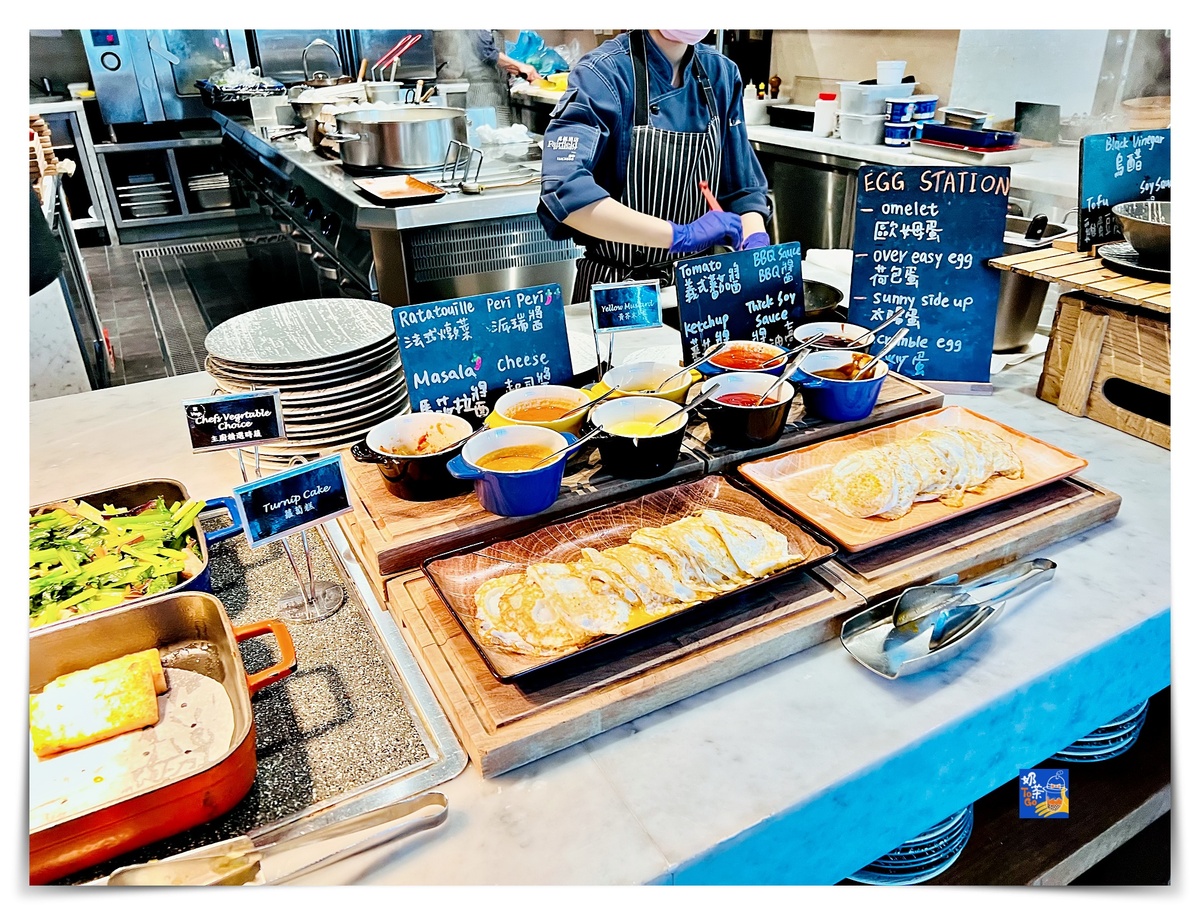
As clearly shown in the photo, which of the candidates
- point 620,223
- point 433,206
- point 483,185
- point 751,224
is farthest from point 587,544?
point 483,185

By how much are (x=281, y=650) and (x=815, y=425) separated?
111 cm

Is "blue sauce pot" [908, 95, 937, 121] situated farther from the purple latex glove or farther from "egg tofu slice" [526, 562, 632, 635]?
"egg tofu slice" [526, 562, 632, 635]

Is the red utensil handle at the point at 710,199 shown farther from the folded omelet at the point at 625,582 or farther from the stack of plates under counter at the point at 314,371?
the folded omelet at the point at 625,582

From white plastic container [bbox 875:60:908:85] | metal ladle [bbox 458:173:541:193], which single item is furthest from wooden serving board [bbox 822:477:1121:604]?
white plastic container [bbox 875:60:908:85]

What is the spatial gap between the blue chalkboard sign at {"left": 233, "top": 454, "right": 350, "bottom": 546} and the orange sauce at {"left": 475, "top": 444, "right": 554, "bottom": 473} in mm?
245

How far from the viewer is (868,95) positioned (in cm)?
480

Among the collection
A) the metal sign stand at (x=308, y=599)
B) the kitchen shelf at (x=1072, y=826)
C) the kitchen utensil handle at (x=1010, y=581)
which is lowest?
the kitchen shelf at (x=1072, y=826)

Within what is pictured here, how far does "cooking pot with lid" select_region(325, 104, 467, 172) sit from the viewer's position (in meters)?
3.76

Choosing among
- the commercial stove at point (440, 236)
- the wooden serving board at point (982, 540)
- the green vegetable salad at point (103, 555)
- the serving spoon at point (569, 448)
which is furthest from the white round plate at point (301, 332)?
the commercial stove at point (440, 236)

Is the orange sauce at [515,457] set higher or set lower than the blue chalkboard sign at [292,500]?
lower

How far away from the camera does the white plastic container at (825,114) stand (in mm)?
5164

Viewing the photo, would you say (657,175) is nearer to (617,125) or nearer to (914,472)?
(617,125)

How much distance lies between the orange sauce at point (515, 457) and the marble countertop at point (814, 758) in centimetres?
49

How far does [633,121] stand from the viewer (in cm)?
256
